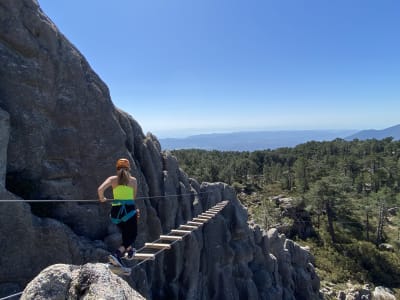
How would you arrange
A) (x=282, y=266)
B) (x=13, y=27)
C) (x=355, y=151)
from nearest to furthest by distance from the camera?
(x=13, y=27), (x=282, y=266), (x=355, y=151)

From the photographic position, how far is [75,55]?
1584 cm

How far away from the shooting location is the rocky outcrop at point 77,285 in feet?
17.8

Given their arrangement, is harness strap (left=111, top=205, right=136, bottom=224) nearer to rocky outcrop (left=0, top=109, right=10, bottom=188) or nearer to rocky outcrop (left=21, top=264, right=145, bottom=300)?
rocky outcrop (left=21, top=264, right=145, bottom=300)

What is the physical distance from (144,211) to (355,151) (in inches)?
5264

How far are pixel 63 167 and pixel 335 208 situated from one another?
3158 inches

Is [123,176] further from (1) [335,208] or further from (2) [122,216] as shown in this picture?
(1) [335,208]

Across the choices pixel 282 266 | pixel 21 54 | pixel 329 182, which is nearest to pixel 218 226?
pixel 282 266

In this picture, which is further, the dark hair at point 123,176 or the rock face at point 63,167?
the rock face at point 63,167

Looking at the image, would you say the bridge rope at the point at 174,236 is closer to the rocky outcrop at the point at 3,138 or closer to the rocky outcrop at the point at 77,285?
the rocky outcrop at the point at 77,285

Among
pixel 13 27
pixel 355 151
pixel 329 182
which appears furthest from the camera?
pixel 355 151

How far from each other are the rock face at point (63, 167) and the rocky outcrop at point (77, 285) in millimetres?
50

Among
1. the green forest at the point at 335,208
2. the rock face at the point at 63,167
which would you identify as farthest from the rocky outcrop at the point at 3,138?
the green forest at the point at 335,208

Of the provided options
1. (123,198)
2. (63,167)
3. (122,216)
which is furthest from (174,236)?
(123,198)

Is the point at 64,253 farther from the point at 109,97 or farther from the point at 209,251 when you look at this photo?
the point at 209,251
